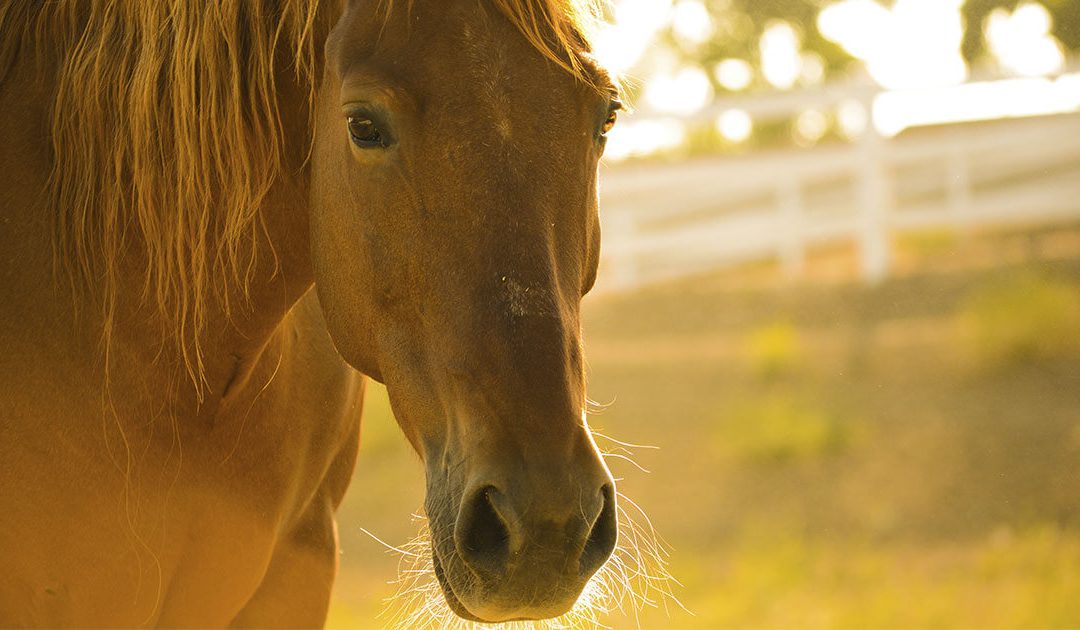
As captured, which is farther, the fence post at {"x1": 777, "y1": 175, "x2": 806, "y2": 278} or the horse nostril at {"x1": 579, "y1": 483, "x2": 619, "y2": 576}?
the fence post at {"x1": 777, "y1": 175, "x2": 806, "y2": 278}

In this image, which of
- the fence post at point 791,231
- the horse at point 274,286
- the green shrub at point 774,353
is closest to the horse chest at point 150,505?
the horse at point 274,286

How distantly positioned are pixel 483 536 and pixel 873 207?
686 centimetres

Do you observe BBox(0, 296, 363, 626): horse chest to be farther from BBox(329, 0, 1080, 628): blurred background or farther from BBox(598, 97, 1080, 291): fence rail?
BBox(598, 97, 1080, 291): fence rail

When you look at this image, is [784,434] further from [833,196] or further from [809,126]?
[809,126]

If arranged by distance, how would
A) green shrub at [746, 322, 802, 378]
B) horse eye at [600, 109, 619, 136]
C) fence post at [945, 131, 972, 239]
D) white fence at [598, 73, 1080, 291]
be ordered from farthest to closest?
fence post at [945, 131, 972, 239]
white fence at [598, 73, 1080, 291]
green shrub at [746, 322, 802, 378]
horse eye at [600, 109, 619, 136]

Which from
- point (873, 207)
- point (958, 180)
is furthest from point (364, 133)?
point (958, 180)

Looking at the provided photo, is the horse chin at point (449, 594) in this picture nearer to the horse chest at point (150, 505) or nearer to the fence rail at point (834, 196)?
the horse chest at point (150, 505)

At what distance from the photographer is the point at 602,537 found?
179 centimetres

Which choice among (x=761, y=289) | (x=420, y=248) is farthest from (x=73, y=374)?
(x=761, y=289)

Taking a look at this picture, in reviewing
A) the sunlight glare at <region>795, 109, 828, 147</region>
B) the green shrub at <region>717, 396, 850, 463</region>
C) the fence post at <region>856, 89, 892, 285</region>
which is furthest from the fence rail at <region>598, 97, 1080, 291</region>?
the sunlight glare at <region>795, 109, 828, 147</region>

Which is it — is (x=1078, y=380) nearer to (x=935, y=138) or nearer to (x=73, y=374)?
(x=935, y=138)

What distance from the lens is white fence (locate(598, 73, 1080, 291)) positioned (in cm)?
825

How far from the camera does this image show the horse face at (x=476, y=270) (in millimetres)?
1730

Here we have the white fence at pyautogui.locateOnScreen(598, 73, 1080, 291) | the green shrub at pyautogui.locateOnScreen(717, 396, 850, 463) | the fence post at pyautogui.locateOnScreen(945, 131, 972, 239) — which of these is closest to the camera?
the green shrub at pyautogui.locateOnScreen(717, 396, 850, 463)
